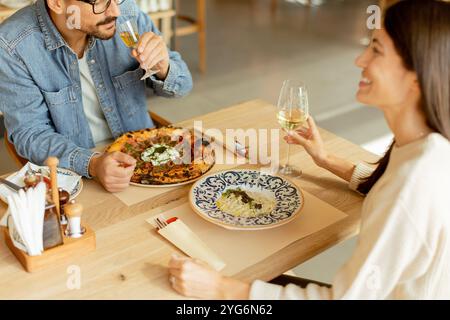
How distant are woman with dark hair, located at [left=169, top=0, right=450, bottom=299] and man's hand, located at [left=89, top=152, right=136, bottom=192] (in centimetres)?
37

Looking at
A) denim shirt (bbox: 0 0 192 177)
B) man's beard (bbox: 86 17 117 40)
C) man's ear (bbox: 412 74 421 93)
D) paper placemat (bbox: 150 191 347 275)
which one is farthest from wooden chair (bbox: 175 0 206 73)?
man's ear (bbox: 412 74 421 93)

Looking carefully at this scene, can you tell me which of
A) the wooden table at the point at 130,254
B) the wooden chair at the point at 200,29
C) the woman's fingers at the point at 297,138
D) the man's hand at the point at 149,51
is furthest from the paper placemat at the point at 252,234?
the wooden chair at the point at 200,29

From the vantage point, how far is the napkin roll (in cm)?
125

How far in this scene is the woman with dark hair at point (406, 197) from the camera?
1.07 m

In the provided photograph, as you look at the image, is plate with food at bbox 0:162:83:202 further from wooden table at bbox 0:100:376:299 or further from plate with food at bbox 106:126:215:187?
plate with food at bbox 106:126:215:187

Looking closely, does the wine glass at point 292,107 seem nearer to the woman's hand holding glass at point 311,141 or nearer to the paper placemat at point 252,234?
the woman's hand holding glass at point 311,141

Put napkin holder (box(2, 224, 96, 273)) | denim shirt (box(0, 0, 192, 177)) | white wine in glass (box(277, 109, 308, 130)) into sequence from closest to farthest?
1. napkin holder (box(2, 224, 96, 273))
2. white wine in glass (box(277, 109, 308, 130))
3. denim shirt (box(0, 0, 192, 177))

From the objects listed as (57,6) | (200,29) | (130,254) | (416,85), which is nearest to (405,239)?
(416,85)

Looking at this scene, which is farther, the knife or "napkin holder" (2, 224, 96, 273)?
the knife

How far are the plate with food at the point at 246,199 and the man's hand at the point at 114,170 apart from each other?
0.60ft

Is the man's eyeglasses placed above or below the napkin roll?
above

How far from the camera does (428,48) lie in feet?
3.60
